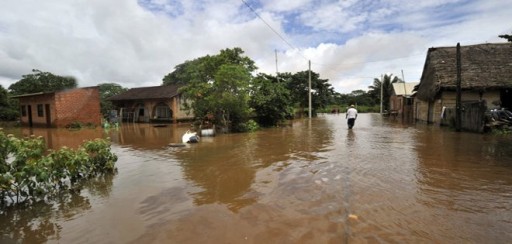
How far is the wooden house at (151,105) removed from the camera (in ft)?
95.1

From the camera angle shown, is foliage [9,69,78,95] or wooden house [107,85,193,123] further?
foliage [9,69,78,95]

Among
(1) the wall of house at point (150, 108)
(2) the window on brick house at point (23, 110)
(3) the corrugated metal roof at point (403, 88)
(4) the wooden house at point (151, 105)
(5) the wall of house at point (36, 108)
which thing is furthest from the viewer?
(3) the corrugated metal roof at point (403, 88)

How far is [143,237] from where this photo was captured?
161 inches

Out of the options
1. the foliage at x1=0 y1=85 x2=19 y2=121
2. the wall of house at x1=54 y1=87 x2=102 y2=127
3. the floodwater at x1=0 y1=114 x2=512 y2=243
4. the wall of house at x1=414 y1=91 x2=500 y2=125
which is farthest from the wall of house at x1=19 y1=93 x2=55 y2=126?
the wall of house at x1=414 y1=91 x2=500 y2=125

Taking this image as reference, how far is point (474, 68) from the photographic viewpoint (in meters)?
18.1

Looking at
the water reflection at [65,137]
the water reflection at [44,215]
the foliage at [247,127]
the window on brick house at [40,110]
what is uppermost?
the window on brick house at [40,110]

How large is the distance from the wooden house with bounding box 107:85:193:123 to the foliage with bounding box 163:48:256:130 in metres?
8.27

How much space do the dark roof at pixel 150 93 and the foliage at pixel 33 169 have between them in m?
22.3

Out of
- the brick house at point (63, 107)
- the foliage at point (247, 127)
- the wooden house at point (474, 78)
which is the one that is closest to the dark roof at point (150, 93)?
the brick house at point (63, 107)

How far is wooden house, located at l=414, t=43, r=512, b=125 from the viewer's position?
17438 millimetres

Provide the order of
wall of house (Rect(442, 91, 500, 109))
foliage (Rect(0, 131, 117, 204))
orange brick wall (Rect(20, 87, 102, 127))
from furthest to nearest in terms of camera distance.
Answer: orange brick wall (Rect(20, 87, 102, 127)) → wall of house (Rect(442, 91, 500, 109)) → foliage (Rect(0, 131, 117, 204))

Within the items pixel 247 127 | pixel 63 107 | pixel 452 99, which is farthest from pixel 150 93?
pixel 452 99

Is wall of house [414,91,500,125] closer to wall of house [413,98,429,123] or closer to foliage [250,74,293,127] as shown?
wall of house [413,98,429,123]

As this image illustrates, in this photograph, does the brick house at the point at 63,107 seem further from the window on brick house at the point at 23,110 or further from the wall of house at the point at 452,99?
the wall of house at the point at 452,99
